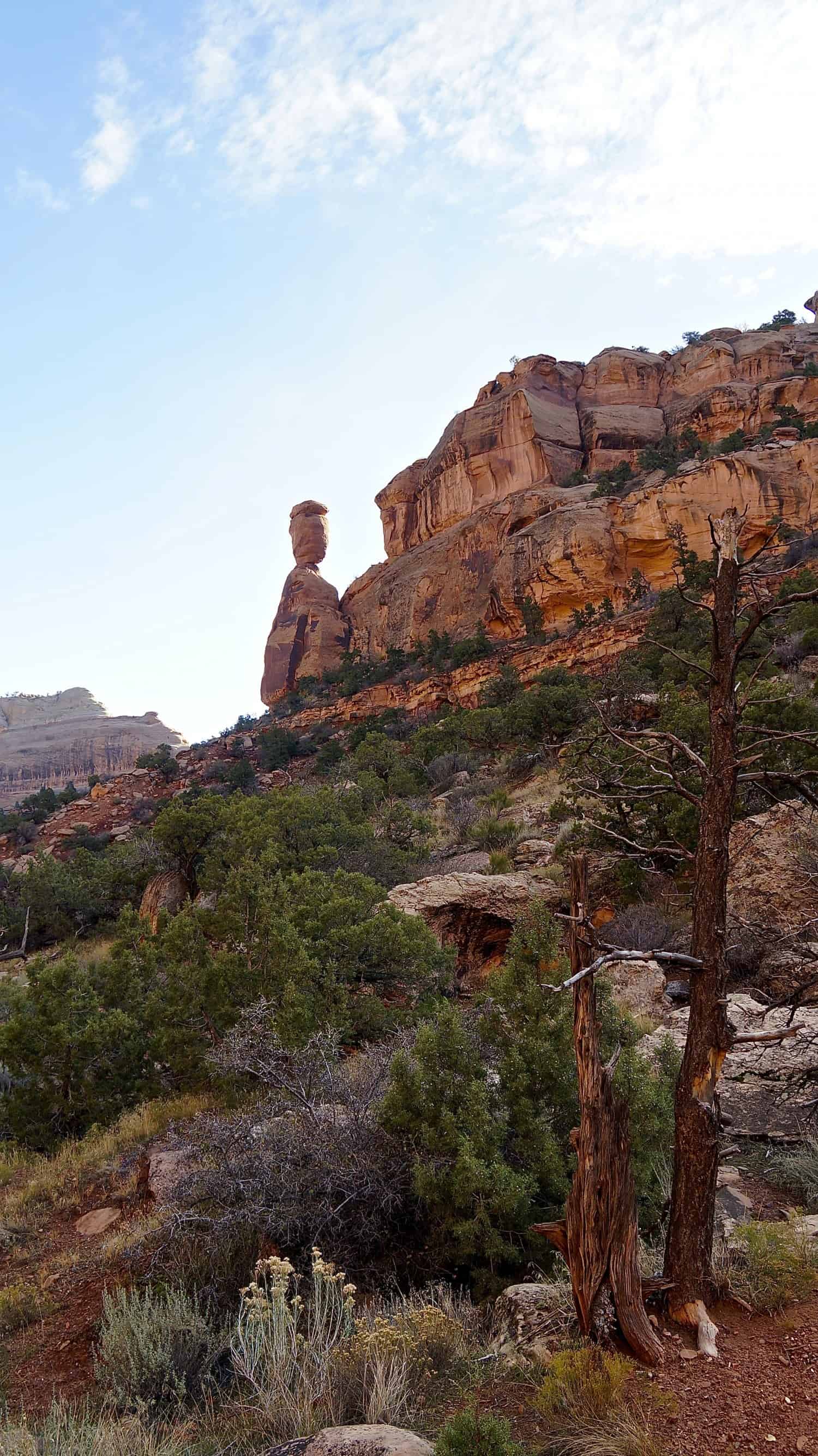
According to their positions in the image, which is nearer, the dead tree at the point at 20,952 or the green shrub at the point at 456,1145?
the green shrub at the point at 456,1145

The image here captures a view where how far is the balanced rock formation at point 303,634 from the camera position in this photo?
52688 mm

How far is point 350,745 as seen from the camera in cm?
3469

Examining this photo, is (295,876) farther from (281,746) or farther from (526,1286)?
(281,746)

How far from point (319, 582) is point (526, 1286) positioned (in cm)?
5638

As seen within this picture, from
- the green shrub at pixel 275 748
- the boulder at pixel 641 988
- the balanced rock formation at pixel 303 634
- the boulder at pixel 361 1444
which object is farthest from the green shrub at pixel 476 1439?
the balanced rock formation at pixel 303 634

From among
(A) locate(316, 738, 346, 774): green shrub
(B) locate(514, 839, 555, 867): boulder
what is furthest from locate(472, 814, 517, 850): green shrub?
(A) locate(316, 738, 346, 774): green shrub

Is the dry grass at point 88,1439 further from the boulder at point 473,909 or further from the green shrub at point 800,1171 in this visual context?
the boulder at point 473,909

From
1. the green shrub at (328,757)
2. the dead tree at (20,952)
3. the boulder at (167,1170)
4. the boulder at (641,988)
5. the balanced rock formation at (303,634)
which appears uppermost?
the balanced rock formation at (303,634)

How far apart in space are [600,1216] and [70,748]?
7186cm

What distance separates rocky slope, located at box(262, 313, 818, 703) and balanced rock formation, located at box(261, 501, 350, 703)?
0.20 meters

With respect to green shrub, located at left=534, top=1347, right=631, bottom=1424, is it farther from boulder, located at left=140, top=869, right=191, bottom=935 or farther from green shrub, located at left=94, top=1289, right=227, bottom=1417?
boulder, located at left=140, top=869, right=191, bottom=935

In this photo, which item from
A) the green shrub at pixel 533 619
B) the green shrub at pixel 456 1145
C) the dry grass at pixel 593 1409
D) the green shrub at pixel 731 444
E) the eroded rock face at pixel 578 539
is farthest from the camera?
the green shrub at pixel 731 444

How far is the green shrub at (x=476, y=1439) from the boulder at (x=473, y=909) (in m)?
7.96

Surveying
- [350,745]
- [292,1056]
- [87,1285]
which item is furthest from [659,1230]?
[350,745]
